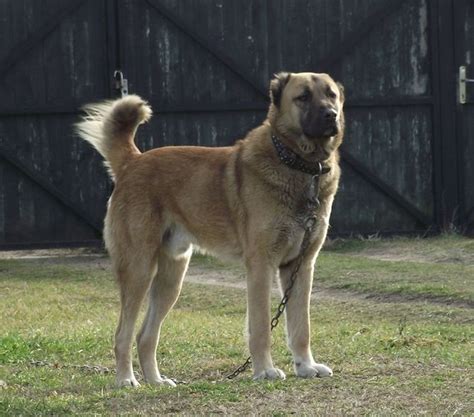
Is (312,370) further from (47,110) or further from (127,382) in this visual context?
(47,110)

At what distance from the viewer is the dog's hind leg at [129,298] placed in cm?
770

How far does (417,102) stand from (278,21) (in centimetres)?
216

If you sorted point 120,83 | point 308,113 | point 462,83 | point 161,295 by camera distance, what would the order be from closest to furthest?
point 308,113 → point 161,295 → point 120,83 → point 462,83

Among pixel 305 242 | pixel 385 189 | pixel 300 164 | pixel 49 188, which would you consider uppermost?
pixel 300 164

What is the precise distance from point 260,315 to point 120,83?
31.6 ft

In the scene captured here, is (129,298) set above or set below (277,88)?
below

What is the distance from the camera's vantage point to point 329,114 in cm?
757

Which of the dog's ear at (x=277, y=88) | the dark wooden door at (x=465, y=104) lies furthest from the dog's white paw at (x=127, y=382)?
the dark wooden door at (x=465, y=104)

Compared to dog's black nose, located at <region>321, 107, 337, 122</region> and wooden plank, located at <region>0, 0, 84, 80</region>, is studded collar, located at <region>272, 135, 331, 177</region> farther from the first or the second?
wooden plank, located at <region>0, 0, 84, 80</region>

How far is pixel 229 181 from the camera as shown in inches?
309

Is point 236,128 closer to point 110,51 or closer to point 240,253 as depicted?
point 110,51

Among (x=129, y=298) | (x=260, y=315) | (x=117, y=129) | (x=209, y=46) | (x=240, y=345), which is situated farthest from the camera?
(x=209, y=46)

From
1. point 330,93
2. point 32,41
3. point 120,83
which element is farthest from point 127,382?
point 32,41

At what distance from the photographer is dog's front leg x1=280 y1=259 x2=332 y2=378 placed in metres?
7.60
